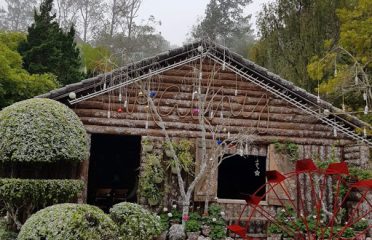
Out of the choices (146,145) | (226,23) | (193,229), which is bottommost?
(193,229)

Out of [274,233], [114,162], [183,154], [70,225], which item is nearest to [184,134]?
[183,154]

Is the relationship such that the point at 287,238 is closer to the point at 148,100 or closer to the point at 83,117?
the point at 148,100

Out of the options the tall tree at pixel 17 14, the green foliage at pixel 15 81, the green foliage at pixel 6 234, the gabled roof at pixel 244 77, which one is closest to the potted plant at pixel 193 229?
the green foliage at pixel 6 234

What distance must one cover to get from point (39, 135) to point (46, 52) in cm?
1168

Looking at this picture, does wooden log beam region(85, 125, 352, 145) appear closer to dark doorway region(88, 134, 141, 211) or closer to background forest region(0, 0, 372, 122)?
background forest region(0, 0, 372, 122)

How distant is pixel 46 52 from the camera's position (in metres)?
20.5

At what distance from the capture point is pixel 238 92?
496 inches

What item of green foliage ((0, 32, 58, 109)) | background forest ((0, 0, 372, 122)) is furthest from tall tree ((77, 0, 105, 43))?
green foliage ((0, 32, 58, 109))

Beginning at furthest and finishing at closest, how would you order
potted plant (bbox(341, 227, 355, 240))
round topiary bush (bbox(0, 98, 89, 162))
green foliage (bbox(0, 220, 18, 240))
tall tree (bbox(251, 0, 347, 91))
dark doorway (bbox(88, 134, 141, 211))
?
1. tall tree (bbox(251, 0, 347, 91))
2. dark doorway (bbox(88, 134, 141, 211))
3. potted plant (bbox(341, 227, 355, 240))
4. round topiary bush (bbox(0, 98, 89, 162))
5. green foliage (bbox(0, 220, 18, 240))

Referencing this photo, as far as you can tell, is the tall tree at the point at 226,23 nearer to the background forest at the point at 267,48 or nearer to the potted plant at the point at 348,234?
the background forest at the point at 267,48

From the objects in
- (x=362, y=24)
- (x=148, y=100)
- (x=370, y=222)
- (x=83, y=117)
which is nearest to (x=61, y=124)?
(x=83, y=117)

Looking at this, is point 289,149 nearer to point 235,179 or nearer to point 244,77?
point 244,77

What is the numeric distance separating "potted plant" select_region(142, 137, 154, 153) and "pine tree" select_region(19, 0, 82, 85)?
9.93 m

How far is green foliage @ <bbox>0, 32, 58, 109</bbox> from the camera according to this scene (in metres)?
15.8
